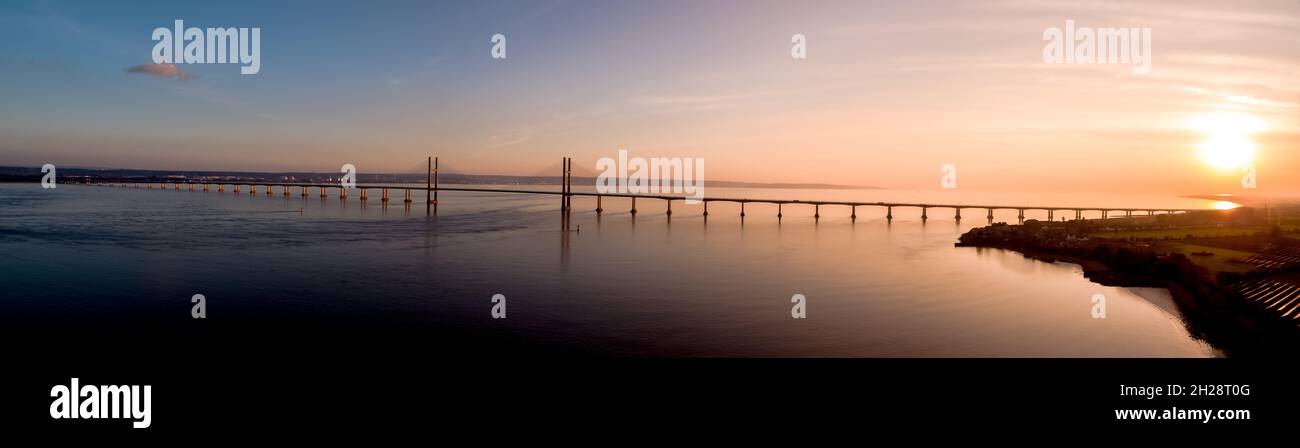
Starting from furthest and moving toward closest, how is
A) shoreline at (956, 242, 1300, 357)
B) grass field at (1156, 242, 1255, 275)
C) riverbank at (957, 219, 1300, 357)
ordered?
grass field at (1156, 242, 1255, 275) < riverbank at (957, 219, 1300, 357) < shoreline at (956, 242, 1300, 357)

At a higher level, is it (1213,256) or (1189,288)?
(1213,256)

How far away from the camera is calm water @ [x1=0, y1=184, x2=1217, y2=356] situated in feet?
66.6

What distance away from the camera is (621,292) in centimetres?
2917

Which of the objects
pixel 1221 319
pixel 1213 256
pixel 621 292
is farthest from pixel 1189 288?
pixel 621 292

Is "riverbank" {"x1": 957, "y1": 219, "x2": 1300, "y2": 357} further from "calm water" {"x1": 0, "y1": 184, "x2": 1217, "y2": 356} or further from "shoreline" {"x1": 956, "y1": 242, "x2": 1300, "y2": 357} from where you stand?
"calm water" {"x1": 0, "y1": 184, "x2": 1217, "y2": 356}

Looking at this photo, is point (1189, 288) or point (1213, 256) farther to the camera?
point (1213, 256)

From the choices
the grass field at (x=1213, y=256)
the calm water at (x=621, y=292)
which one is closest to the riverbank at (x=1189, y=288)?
the calm water at (x=621, y=292)

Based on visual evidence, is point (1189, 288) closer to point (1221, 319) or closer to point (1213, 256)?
point (1221, 319)

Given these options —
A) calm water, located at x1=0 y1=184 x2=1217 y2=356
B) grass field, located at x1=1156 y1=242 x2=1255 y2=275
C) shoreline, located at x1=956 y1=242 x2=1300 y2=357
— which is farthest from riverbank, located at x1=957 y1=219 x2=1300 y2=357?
grass field, located at x1=1156 y1=242 x2=1255 y2=275

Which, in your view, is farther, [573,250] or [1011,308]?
[573,250]
